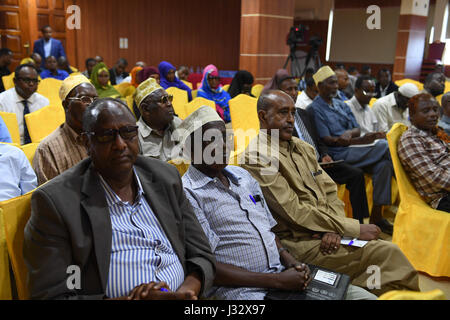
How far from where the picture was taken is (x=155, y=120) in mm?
2783

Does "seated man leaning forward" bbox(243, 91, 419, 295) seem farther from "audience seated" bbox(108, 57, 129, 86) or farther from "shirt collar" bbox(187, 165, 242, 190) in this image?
"audience seated" bbox(108, 57, 129, 86)

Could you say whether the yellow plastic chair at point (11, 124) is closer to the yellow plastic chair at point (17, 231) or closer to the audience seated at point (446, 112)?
the yellow plastic chair at point (17, 231)

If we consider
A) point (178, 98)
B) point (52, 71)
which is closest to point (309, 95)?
point (178, 98)

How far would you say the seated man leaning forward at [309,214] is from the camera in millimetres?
1880

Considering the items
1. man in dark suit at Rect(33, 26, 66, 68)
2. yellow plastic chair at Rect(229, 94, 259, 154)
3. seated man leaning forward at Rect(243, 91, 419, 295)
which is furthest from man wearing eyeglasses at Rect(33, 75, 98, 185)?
man in dark suit at Rect(33, 26, 66, 68)

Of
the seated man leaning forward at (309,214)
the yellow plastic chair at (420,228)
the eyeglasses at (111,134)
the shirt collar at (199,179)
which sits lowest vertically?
the yellow plastic chair at (420,228)

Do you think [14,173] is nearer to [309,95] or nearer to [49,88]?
[49,88]

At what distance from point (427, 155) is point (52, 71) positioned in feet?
20.4

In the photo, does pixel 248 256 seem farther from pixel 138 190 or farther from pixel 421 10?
pixel 421 10

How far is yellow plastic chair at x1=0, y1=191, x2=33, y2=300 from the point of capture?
4.36 feet

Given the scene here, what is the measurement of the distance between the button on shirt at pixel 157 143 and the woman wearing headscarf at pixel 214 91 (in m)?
2.36

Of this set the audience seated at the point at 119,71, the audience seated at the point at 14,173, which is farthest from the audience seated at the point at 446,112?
the audience seated at the point at 119,71

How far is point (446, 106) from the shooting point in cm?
361
